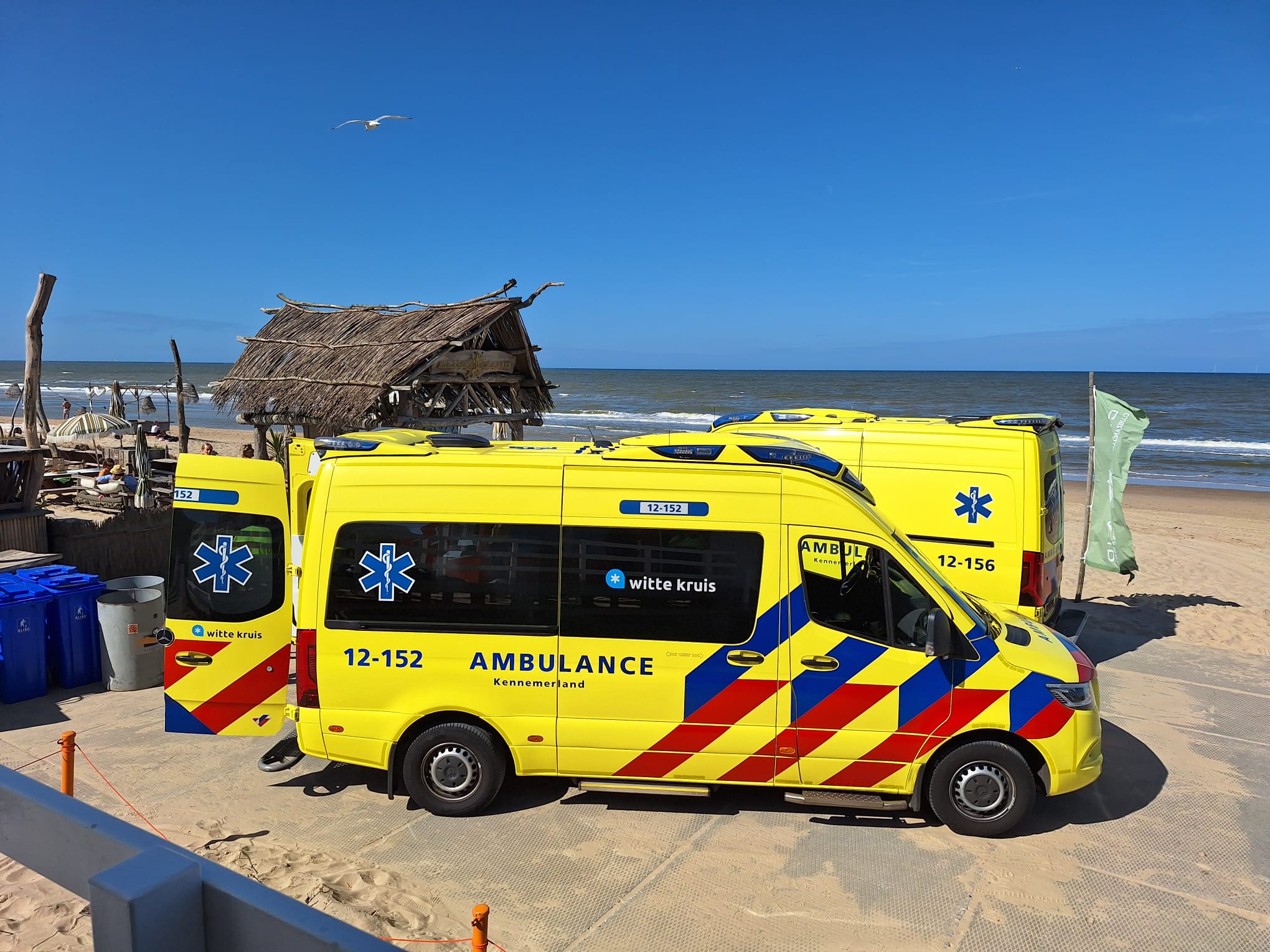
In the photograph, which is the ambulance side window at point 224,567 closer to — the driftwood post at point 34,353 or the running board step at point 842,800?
the running board step at point 842,800

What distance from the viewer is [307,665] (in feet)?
18.7

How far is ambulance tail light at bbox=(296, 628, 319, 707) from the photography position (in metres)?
5.67

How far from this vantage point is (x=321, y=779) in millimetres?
6348

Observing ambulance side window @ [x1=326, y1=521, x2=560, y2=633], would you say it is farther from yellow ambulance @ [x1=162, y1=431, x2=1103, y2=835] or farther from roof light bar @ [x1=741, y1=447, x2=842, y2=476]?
roof light bar @ [x1=741, y1=447, x2=842, y2=476]

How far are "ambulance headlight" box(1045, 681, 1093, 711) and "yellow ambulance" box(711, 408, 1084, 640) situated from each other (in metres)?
2.45

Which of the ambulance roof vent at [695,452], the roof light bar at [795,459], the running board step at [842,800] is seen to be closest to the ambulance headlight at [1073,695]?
the running board step at [842,800]

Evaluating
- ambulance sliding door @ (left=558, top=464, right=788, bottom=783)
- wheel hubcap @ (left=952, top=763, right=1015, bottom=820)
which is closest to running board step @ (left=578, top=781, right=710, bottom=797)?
ambulance sliding door @ (left=558, top=464, right=788, bottom=783)

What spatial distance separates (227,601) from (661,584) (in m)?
3.09

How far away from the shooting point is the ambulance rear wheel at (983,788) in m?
5.57

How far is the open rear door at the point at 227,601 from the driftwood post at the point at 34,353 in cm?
999

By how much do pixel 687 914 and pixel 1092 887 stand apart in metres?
2.42

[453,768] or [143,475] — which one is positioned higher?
[143,475]

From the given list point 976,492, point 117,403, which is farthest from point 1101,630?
point 117,403

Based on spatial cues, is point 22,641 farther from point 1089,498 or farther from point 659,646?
point 1089,498
